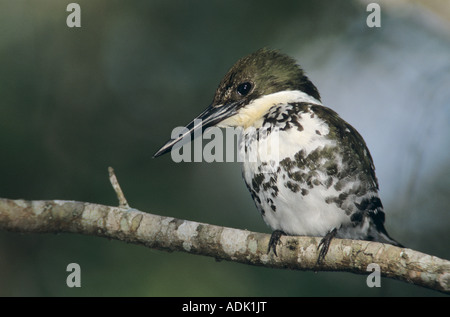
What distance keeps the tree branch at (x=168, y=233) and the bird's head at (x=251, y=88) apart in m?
0.53

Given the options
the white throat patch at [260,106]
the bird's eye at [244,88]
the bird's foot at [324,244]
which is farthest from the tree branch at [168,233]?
the bird's eye at [244,88]

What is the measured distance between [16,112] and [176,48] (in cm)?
139

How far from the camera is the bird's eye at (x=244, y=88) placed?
9.26ft

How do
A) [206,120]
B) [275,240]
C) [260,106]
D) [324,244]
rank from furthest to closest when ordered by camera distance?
[206,120]
[260,106]
[275,240]
[324,244]

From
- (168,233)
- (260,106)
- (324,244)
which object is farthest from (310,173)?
(168,233)

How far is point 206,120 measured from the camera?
2.83 metres

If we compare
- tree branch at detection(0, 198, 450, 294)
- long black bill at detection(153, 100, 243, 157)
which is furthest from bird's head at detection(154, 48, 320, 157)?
tree branch at detection(0, 198, 450, 294)

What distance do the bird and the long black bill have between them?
0.13 meters

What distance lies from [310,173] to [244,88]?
713 mm

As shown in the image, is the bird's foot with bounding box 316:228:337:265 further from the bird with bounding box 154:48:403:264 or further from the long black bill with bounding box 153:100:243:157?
the long black bill with bounding box 153:100:243:157

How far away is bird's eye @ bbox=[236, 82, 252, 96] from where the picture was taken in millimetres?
2822

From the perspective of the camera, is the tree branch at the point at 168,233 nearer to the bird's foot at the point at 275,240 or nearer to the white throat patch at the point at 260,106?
the bird's foot at the point at 275,240

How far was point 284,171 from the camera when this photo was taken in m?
2.36

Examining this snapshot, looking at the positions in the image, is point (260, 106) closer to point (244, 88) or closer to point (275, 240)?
point (244, 88)
